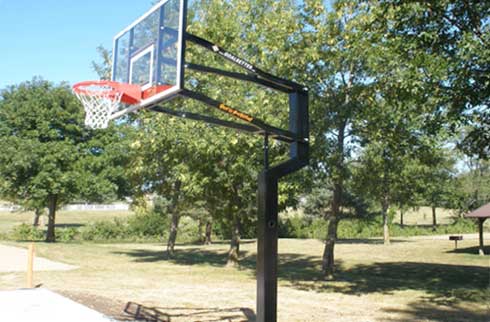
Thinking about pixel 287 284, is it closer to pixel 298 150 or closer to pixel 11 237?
pixel 298 150

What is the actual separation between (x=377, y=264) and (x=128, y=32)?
18911mm

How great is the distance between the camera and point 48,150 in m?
28.6

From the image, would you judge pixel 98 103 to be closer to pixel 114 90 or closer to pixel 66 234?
pixel 114 90

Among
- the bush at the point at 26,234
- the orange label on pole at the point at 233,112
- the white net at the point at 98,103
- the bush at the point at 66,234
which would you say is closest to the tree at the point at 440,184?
the bush at the point at 66,234

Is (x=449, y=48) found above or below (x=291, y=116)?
above

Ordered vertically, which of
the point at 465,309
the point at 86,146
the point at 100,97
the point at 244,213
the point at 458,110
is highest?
the point at 86,146

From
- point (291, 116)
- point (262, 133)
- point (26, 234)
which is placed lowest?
point (26, 234)

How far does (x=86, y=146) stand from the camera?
30.3 metres

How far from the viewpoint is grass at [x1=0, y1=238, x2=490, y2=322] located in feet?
34.1

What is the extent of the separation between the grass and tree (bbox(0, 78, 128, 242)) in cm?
474

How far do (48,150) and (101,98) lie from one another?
23288 millimetres

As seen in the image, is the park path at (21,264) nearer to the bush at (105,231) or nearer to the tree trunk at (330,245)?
the tree trunk at (330,245)

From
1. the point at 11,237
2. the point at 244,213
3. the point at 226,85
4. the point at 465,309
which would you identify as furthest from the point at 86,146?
the point at 465,309

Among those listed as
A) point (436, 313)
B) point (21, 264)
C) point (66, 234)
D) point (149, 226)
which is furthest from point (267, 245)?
point (149, 226)
